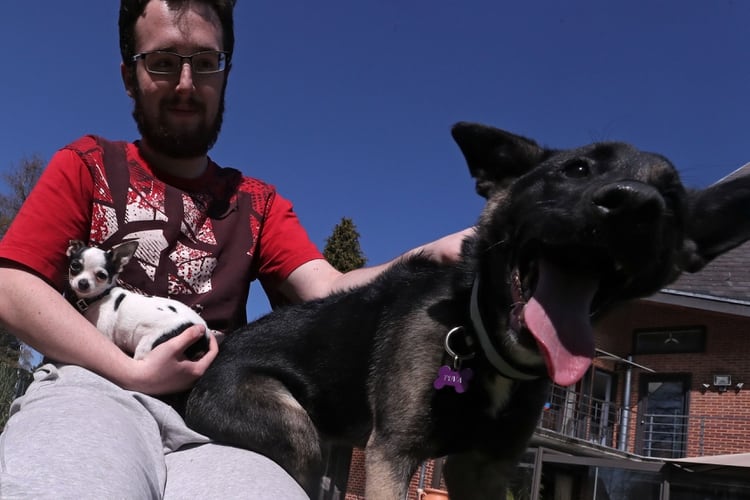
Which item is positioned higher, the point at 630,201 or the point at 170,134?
the point at 170,134

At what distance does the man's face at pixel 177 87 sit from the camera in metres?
2.70

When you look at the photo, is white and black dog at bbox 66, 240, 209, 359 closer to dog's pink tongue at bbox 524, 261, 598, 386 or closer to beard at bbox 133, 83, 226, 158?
beard at bbox 133, 83, 226, 158

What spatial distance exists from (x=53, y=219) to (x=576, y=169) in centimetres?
186

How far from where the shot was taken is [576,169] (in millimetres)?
2193

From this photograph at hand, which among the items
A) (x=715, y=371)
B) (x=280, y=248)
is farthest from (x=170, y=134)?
(x=715, y=371)

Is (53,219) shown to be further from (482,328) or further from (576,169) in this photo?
(576,169)

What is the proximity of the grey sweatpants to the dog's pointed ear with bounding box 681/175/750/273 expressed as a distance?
1597 millimetres

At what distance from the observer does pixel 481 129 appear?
240 cm

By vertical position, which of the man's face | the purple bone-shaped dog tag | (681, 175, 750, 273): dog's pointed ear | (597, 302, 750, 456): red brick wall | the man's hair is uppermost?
(597, 302, 750, 456): red brick wall

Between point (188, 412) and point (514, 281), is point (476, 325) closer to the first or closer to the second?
point (514, 281)

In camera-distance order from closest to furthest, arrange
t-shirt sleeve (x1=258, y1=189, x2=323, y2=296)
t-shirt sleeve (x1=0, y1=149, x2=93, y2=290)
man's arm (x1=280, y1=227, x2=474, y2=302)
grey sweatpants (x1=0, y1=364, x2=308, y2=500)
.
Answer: grey sweatpants (x1=0, y1=364, x2=308, y2=500), t-shirt sleeve (x1=0, y1=149, x2=93, y2=290), man's arm (x1=280, y1=227, x2=474, y2=302), t-shirt sleeve (x1=258, y1=189, x2=323, y2=296)

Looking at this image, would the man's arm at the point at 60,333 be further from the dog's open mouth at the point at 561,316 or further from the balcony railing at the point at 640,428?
the balcony railing at the point at 640,428

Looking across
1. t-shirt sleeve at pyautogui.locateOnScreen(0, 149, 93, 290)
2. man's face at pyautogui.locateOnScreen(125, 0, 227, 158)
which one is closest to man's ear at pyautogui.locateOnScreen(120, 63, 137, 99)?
man's face at pyautogui.locateOnScreen(125, 0, 227, 158)

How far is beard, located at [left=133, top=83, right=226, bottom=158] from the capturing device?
279 cm
